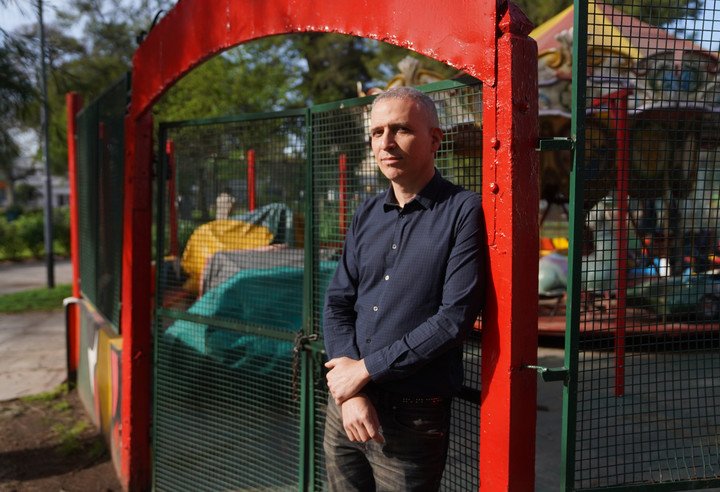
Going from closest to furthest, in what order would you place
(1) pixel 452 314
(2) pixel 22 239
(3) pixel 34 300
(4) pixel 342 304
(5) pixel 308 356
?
(1) pixel 452 314, (4) pixel 342 304, (5) pixel 308 356, (3) pixel 34 300, (2) pixel 22 239

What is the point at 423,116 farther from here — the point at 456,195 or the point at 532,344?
the point at 532,344

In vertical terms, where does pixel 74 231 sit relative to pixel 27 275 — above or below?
above

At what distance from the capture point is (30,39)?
213 inches

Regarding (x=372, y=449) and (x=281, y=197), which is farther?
(x=281, y=197)

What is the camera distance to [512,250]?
6.95 ft

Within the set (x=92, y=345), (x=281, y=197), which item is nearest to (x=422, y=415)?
(x=281, y=197)

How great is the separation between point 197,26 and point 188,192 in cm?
101

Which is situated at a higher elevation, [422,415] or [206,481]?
[422,415]

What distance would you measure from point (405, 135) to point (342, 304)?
2.10 feet

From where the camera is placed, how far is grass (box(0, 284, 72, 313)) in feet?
38.6

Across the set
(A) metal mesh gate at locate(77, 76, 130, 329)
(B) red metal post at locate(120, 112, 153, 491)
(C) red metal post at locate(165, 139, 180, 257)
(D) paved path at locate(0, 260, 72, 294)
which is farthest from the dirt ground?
(D) paved path at locate(0, 260, 72, 294)

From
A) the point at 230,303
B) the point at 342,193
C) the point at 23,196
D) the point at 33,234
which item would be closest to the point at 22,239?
the point at 33,234

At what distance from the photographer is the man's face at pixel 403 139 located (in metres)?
2.19

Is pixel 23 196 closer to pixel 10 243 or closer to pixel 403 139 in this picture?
pixel 10 243
